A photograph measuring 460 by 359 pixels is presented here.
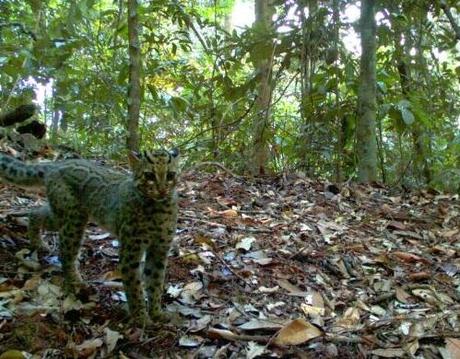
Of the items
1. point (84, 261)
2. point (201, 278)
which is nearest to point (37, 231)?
point (84, 261)

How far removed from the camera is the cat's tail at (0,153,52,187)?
177 inches

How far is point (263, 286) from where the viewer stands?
14.6ft

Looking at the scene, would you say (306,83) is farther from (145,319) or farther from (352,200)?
(145,319)

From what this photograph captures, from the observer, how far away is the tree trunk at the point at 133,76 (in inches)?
247

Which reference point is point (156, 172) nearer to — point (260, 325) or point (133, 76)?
point (260, 325)

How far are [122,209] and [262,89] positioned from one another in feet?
16.5

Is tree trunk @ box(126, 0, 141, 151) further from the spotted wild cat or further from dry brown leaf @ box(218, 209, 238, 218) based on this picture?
the spotted wild cat

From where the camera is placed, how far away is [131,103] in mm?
6547

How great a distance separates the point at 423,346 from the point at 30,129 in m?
5.49

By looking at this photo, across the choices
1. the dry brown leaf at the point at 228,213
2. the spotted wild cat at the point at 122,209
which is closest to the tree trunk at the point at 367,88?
the dry brown leaf at the point at 228,213

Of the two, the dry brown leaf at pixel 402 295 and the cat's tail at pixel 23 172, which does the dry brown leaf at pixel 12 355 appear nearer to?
the cat's tail at pixel 23 172

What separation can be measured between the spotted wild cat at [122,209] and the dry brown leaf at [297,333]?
2.75ft

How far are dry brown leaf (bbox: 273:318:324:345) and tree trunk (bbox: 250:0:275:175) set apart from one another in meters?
3.95

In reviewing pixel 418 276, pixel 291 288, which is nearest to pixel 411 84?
pixel 418 276
